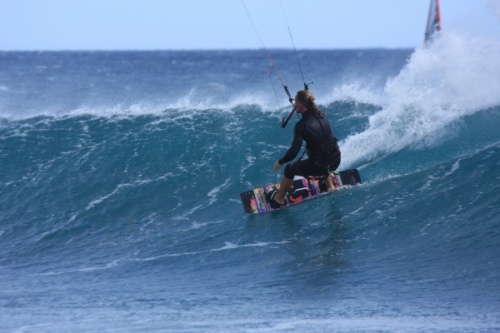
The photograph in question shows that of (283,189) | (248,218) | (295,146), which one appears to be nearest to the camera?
(295,146)

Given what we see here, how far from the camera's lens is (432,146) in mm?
11117

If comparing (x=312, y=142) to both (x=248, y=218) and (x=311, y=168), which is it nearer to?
(x=311, y=168)

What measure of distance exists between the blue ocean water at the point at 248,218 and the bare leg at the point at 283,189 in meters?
0.26

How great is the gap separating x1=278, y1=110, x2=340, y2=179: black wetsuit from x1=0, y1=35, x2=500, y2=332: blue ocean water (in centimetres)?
65

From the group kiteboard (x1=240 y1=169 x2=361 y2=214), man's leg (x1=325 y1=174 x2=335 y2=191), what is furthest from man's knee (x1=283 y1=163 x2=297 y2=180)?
man's leg (x1=325 y1=174 x2=335 y2=191)

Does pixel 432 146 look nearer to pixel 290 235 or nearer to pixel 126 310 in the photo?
pixel 290 235

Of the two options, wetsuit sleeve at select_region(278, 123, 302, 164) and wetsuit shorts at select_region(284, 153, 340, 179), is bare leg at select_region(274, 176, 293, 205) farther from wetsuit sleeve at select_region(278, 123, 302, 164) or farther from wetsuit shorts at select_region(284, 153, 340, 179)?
wetsuit sleeve at select_region(278, 123, 302, 164)

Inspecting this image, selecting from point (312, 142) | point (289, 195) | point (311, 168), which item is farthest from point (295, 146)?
point (289, 195)

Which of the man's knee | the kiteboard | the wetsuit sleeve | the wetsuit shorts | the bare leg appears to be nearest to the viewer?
the wetsuit sleeve

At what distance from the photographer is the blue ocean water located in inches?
222

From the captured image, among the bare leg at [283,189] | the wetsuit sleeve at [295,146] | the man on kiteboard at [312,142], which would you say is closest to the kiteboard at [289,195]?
the bare leg at [283,189]

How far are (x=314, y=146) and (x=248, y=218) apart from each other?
1642 millimetres

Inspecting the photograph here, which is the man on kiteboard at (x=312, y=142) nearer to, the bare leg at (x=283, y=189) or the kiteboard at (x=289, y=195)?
the bare leg at (x=283, y=189)

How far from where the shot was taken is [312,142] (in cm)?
841
